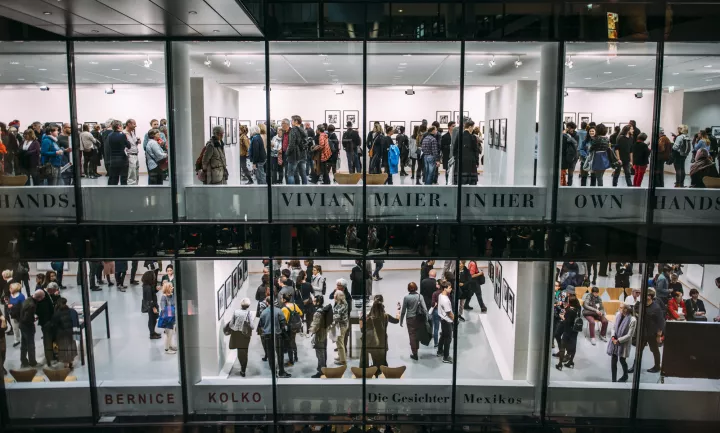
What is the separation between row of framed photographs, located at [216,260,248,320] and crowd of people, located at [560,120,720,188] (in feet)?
18.1

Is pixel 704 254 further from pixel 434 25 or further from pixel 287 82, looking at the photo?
pixel 287 82

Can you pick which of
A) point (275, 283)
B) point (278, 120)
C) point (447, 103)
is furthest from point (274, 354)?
point (447, 103)

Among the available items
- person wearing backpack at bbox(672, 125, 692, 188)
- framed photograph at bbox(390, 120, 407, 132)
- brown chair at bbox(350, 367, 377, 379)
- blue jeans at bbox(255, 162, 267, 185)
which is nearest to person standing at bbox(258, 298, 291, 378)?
brown chair at bbox(350, 367, 377, 379)

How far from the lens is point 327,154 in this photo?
1055 cm

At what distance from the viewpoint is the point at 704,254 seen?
32.2ft

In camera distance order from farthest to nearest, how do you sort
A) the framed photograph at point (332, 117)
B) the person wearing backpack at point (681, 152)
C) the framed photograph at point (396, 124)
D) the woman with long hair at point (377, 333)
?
1. the framed photograph at point (396, 124)
2. the framed photograph at point (332, 117)
3. the woman with long hair at point (377, 333)
4. the person wearing backpack at point (681, 152)

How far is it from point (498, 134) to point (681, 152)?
2952mm

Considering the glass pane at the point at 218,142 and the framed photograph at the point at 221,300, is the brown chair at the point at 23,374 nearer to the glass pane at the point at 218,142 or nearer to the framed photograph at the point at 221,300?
the framed photograph at the point at 221,300

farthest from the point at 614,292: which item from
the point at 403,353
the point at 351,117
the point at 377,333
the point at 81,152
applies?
the point at 81,152

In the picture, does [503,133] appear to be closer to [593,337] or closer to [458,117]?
[458,117]

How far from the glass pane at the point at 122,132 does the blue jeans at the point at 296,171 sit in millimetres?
2007

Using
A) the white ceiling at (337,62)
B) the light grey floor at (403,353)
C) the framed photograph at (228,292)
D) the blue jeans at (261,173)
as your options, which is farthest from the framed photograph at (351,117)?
the framed photograph at (228,292)

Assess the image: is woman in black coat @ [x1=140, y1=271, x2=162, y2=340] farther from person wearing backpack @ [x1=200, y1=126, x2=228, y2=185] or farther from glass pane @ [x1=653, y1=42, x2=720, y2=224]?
glass pane @ [x1=653, y1=42, x2=720, y2=224]

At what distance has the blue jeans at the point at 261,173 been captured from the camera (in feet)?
33.2
